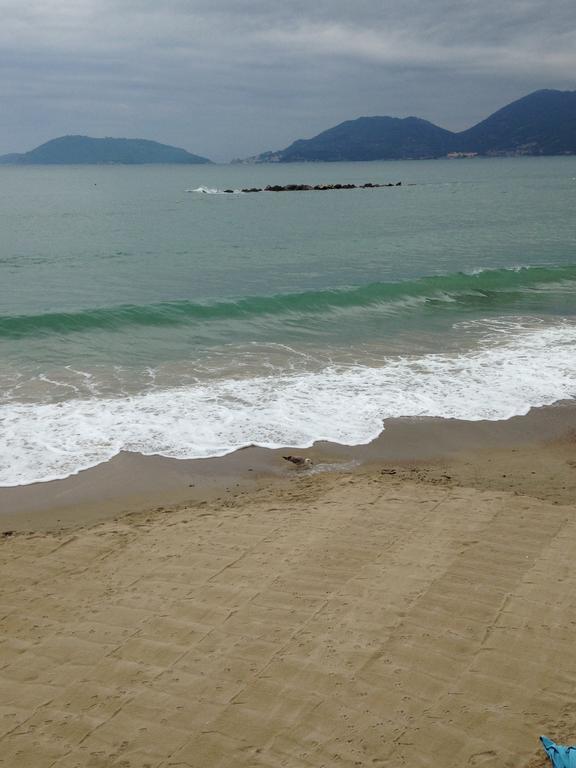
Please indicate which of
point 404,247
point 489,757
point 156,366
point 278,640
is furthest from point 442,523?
point 404,247

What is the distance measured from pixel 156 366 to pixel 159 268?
51.0 feet

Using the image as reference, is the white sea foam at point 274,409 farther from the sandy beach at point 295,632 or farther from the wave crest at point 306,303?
the wave crest at point 306,303

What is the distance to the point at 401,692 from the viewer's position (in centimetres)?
591

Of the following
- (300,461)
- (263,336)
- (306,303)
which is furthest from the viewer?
(306,303)

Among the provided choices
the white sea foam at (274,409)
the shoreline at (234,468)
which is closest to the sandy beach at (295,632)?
the shoreline at (234,468)

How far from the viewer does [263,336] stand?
19.7m

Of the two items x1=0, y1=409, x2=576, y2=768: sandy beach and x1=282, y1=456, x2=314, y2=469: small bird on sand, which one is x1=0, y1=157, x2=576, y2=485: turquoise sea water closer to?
x1=282, y1=456, x2=314, y2=469: small bird on sand

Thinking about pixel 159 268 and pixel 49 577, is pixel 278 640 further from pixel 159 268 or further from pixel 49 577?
pixel 159 268

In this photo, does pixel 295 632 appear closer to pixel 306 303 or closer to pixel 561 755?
pixel 561 755

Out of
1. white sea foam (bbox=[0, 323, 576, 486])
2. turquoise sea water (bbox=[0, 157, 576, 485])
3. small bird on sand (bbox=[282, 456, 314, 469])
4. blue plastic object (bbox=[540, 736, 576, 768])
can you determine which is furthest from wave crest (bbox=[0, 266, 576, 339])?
blue plastic object (bbox=[540, 736, 576, 768])

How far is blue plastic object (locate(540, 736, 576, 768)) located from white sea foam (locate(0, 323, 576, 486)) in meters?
7.14

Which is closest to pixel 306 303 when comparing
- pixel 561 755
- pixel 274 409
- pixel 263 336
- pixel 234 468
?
pixel 263 336

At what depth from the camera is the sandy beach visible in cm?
550

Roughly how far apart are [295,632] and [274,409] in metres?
7.05
